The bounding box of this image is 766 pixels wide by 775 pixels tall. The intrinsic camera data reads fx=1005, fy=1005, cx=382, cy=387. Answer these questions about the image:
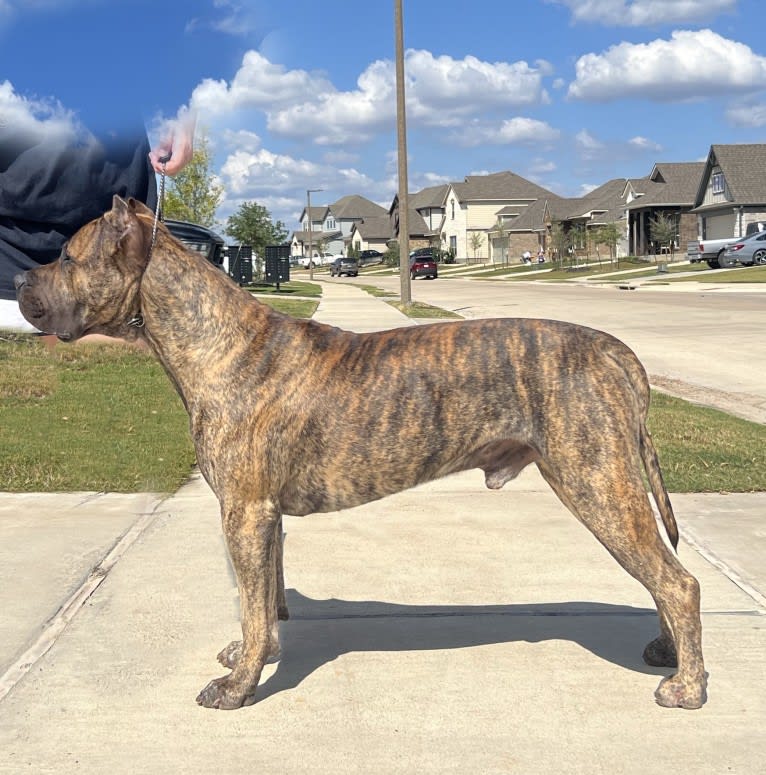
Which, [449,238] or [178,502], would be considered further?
[449,238]

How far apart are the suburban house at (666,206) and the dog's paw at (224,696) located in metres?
64.7

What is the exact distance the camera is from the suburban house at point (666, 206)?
67.9 meters

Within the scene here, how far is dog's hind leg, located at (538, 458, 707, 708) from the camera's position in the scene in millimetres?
3582

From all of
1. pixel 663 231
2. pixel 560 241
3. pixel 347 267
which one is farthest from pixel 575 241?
pixel 347 267

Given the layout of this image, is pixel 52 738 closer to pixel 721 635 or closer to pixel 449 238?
pixel 721 635

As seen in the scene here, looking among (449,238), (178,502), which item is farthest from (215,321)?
(449,238)

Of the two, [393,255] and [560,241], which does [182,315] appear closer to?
[560,241]

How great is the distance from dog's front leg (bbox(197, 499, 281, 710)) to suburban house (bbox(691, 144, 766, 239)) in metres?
59.0

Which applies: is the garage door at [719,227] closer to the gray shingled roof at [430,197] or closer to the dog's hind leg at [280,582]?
the gray shingled roof at [430,197]

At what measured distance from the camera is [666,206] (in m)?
68.0

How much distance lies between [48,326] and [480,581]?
98.4 inches

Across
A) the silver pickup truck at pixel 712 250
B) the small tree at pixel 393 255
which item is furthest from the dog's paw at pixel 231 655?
the small tree at pixel 393 255

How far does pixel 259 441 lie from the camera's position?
11.8 ft

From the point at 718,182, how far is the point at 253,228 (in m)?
28.4
